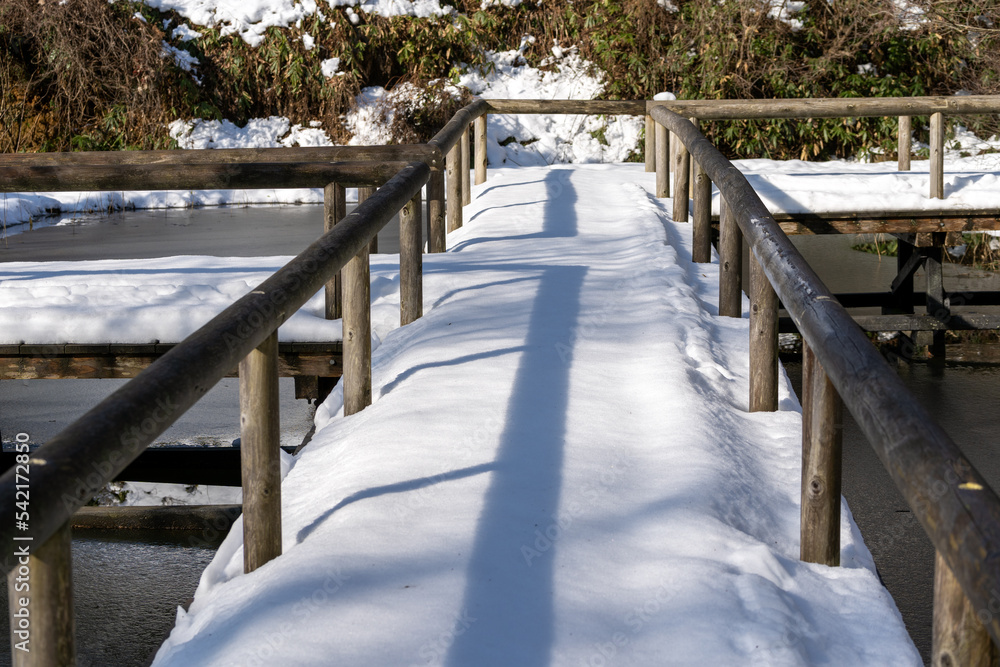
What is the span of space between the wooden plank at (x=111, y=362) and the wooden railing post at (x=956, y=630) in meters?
3.44

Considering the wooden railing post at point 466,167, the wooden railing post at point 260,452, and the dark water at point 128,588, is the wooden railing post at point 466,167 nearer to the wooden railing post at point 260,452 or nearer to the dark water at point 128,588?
the dark water at point 128,588

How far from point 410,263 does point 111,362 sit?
1.51 m

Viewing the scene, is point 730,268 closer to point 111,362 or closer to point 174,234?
point 111,362

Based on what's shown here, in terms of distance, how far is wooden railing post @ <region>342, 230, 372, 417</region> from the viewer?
3.24 m

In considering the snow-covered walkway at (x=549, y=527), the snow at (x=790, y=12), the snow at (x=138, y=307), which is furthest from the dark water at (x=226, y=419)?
the snow at (x=790, y=12)

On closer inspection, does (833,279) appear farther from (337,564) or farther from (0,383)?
(337,564)

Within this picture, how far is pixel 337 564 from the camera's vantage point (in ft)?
6.96

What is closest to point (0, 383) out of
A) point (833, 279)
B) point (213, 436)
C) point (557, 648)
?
point (213, 436)

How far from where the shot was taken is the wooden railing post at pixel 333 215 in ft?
15.0

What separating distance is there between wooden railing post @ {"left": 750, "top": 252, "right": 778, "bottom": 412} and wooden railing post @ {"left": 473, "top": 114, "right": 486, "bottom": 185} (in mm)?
6368

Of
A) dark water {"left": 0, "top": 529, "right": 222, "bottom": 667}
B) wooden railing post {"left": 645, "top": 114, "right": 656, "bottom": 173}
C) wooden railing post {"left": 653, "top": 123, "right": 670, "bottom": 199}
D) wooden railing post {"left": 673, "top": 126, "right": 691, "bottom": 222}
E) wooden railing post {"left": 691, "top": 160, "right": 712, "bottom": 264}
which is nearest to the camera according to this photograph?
dark water {"left": 0, "top": 529, "right": 222, "bottom": 667}

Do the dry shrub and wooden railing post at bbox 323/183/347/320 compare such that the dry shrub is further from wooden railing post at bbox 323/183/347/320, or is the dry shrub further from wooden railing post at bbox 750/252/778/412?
wooden railing post at bbox 750/252/778/412

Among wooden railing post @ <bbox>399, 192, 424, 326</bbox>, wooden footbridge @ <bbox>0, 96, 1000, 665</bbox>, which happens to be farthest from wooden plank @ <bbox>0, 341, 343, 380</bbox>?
wooden railing post @ <bbox>399, 192, 424, 326</bbox>

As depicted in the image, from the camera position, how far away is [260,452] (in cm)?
221
